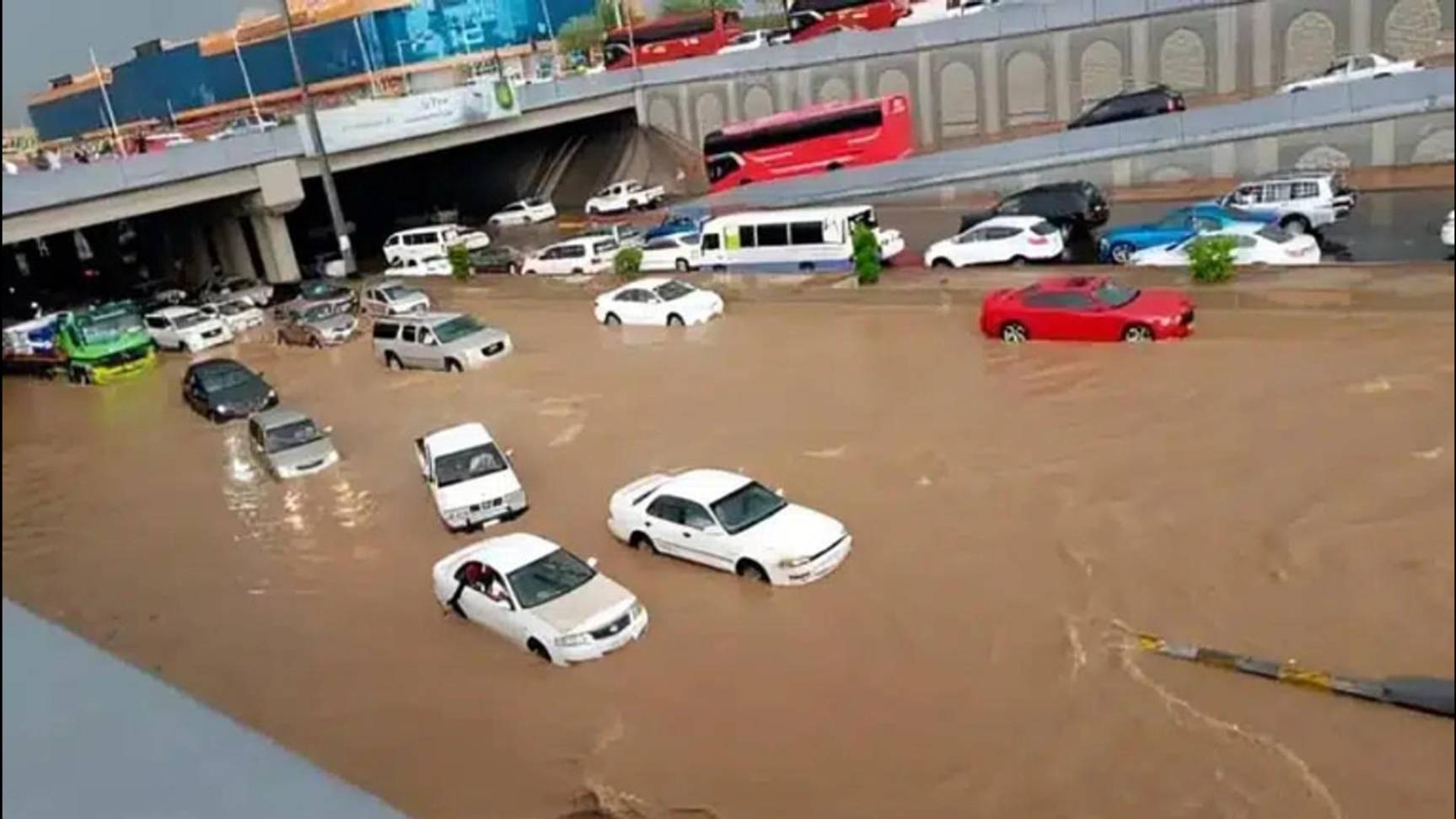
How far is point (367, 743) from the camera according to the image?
9.75 ft

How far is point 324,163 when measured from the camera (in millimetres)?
1992

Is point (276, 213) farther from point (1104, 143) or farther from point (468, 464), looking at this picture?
point (1104, 143)

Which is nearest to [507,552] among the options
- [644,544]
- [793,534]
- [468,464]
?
[468,464]

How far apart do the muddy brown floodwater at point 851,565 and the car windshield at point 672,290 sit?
5.3 inches

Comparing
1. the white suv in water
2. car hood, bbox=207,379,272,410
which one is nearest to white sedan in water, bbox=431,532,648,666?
car hood, bbox=207,379,272,410

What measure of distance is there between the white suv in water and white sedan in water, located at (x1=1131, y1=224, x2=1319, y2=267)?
0.94ft

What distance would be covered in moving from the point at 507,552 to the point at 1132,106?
2.94 m

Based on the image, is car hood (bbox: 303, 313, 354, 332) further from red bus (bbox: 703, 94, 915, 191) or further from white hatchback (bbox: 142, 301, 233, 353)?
red bus (bbox: 703, 94, 915, 191)

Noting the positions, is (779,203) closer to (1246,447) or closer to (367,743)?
(1246,447)

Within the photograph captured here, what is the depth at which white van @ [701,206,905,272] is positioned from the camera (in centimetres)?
166

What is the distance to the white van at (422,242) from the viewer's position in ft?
7.04

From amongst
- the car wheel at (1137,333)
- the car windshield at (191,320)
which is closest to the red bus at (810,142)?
the car wheel at (1137,333)

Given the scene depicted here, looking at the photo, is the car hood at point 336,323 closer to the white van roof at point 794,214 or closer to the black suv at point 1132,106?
the white van roof at point 794,214

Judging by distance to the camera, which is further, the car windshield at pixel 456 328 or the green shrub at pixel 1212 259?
the car windshield at pixel 456 328
